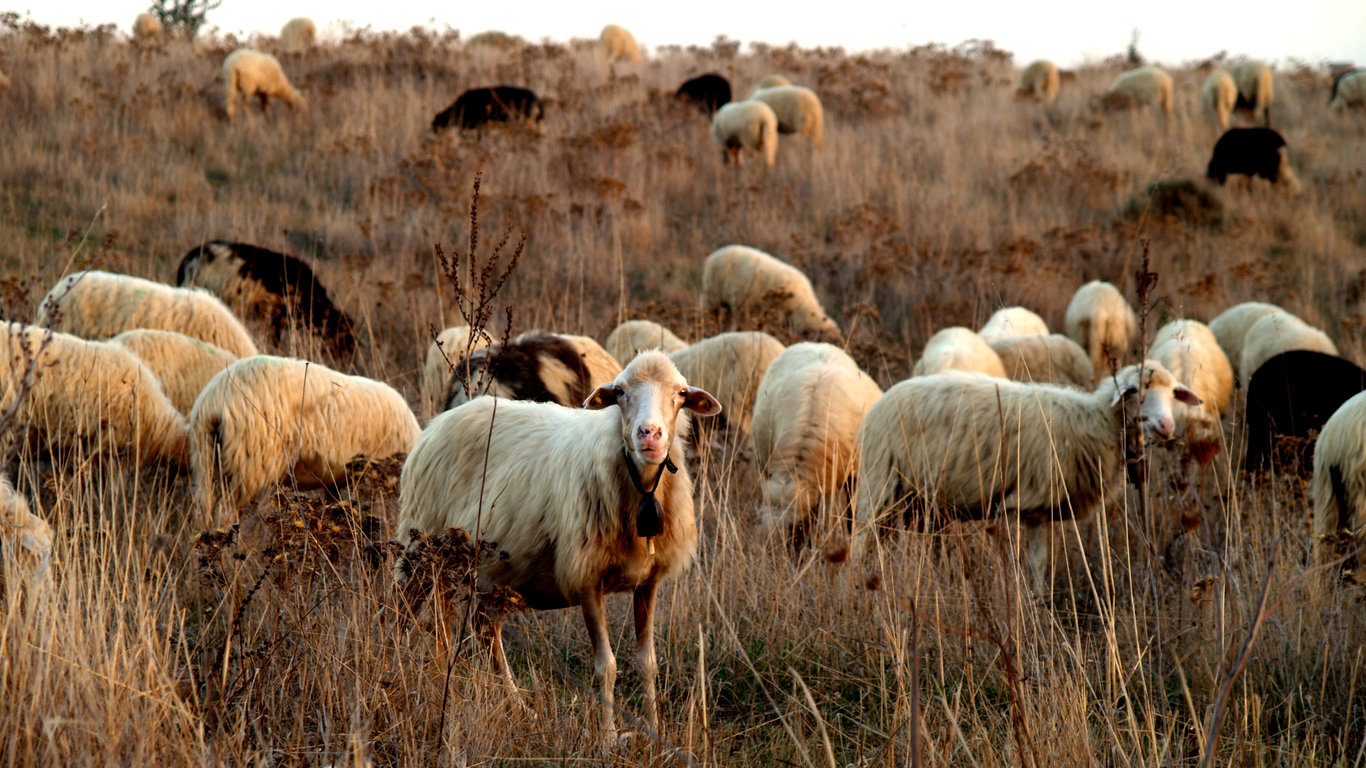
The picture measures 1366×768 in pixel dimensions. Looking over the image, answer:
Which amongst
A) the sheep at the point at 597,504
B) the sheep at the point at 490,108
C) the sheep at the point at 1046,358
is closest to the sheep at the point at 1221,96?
the sheep at the point at 490,108

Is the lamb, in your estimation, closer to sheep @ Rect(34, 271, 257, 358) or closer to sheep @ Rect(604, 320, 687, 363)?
sheep @ Rect(34, 271, 257, 358)

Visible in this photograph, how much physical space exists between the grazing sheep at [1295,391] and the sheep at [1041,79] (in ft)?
58.6

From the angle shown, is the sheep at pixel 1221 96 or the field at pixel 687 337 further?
the sheep at pixel 1221 96

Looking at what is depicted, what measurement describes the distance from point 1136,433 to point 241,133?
16.2 metres

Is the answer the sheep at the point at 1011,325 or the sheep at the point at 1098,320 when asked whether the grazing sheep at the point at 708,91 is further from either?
the sheep at the point at 1011,325

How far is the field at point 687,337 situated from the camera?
3.11 metres

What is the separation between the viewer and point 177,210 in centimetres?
1420

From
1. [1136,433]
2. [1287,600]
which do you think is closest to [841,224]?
[1136,433]

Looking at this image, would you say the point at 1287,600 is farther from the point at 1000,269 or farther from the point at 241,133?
the point at 241,133

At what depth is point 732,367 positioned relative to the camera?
857cm

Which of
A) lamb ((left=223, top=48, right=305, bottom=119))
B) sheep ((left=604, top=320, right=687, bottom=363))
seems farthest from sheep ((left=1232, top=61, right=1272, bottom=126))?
lamb ((left=223, top=48, right=305, bottom=119))

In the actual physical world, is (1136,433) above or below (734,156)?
below

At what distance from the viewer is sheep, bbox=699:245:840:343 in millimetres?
11836

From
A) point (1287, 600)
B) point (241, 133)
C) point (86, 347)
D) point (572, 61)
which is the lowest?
point (1287, 600)
